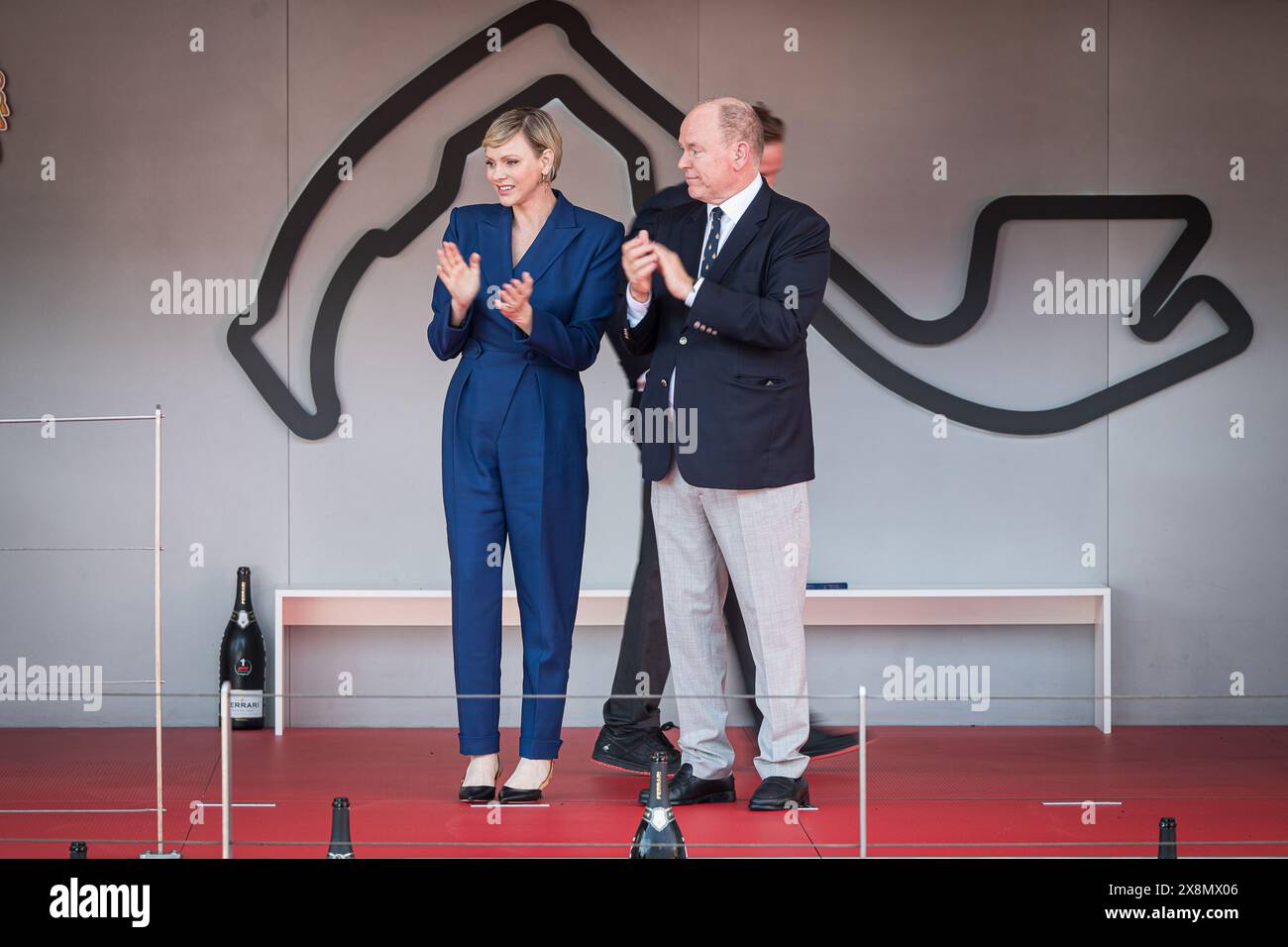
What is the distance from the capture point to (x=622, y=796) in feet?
11.7

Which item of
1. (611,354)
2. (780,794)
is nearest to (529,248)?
(611,354)

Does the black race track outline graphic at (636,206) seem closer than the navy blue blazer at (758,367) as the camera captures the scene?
No

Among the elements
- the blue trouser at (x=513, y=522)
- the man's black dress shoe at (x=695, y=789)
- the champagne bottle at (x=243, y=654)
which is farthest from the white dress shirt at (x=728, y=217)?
the champagne bottle at (x=243, y=654)

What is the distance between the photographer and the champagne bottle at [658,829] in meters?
2.39

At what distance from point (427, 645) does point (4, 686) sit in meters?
1.34

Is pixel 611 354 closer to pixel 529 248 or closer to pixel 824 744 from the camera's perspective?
pixel 529 248

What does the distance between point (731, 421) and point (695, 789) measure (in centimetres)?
88

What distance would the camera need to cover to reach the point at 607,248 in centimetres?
349

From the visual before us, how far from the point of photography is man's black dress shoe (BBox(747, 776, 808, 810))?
333 centimetres

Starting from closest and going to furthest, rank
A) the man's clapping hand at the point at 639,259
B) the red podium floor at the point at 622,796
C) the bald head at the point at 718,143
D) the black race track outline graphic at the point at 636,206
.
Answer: the red podium floor at the point at 622,796 → the man's clapping hand at the point at 639,259 → the bald head at the point at 718,143 → the black race track outline graphic at the point at 636,206

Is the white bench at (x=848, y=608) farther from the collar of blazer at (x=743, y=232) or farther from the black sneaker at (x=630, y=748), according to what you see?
the collar of blazer at (x=743, y=232)
